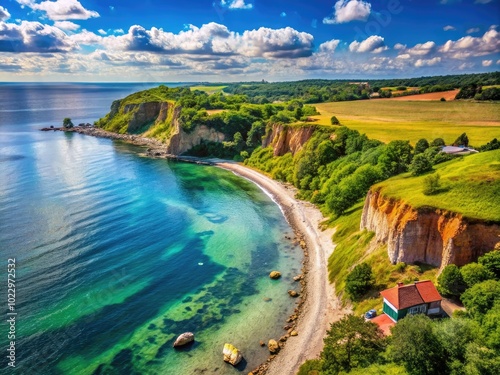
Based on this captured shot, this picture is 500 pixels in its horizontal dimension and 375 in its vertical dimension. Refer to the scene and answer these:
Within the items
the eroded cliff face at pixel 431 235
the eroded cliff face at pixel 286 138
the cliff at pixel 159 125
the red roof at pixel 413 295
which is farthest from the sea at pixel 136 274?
the cliff at pixel 159 125

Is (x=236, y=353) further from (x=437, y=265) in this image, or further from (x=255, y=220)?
(x=255, y=220)

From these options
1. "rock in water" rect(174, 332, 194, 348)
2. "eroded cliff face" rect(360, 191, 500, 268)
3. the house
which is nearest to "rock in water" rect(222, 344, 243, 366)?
"rock in water" rect(174, 332, 194, 348)

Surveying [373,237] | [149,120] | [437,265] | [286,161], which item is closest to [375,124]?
[286,161]

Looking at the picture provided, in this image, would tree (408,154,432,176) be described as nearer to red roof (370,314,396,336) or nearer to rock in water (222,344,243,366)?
red roof (370,314,396,336)

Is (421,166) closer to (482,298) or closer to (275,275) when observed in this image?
(482,298)

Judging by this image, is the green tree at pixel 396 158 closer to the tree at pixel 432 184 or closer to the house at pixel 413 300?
the tree at pixel 432 184

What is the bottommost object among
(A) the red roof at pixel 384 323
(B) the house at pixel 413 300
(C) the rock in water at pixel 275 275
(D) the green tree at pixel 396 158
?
(C) the rock in water at pixel 275 275
